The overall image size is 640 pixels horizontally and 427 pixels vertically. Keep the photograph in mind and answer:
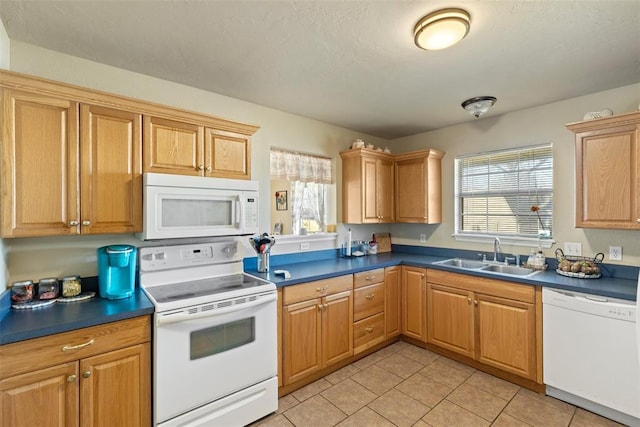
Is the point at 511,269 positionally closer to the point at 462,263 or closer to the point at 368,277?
the point at 462,263

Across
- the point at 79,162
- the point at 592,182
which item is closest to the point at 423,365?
the point at 592,182

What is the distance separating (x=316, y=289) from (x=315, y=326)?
303 millimetres

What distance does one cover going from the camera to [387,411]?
213cm

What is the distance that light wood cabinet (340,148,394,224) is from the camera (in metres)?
3.41

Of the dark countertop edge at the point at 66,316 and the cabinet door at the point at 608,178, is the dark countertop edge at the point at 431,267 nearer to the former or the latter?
the cabinet door at the point at 608,178

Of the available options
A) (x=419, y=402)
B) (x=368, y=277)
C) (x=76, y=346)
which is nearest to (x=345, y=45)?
(x=368, y=277)

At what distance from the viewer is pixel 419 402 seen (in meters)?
2.23

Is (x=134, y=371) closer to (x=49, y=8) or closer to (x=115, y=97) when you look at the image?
(x=115, y=97)

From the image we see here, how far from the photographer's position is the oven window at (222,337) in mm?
1819

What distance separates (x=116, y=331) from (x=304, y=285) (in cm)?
125

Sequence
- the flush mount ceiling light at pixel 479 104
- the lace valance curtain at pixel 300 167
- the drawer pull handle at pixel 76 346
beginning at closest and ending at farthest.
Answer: the drawer pull handle at pixel 76 346, the flush mount ceiling light at pixel 479 104, the lace valance curtain at pixel 300 167

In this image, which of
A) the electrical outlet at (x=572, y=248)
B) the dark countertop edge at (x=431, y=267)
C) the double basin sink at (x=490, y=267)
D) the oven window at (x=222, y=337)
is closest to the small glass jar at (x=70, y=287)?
the oven window at (x=222, y=337)

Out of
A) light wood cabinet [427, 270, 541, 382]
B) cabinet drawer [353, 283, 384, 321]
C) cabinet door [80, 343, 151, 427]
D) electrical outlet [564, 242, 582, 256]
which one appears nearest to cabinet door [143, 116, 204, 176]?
cabinet door [80, 343, 151, 427]

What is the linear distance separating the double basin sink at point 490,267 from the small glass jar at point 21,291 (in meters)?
3.14
